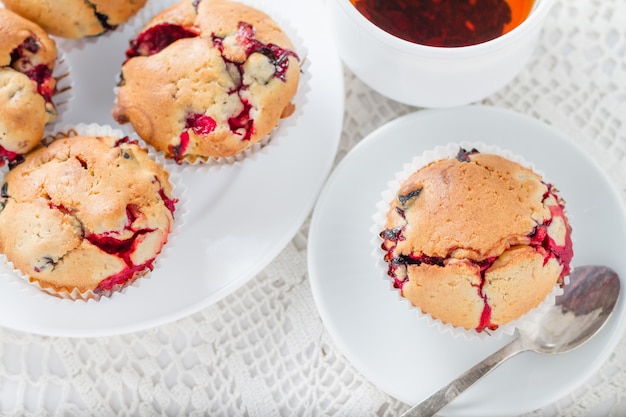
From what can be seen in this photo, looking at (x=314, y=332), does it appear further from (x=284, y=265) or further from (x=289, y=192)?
(x=289, y=192)

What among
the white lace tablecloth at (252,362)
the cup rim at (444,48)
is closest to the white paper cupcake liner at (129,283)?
the white lace tablecloth at (252,362)

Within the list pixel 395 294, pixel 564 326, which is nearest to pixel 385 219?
pixel 395 294

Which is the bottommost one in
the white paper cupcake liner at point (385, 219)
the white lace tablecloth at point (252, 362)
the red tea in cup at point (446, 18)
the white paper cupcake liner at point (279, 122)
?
the white lace tablecloth at point (252, 362)

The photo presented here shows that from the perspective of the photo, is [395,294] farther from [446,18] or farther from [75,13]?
[75,13]

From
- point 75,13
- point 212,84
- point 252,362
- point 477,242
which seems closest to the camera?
point 477,242

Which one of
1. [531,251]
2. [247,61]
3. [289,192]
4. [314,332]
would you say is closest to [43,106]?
[247,61]

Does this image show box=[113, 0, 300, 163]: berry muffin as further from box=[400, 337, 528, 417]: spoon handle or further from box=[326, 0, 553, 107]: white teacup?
box=[400, 337, 528, 417]: spoon handle

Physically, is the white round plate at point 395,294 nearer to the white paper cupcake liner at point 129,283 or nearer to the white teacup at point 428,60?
the white teacup at point 428,60
